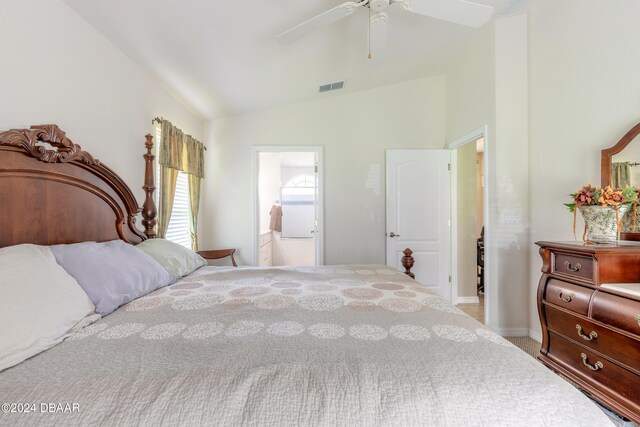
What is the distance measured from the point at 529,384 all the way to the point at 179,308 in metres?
1.28

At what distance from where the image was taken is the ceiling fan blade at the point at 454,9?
1557 millimetres

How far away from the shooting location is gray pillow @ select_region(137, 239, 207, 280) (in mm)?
1800

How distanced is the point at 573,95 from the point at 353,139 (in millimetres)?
2090

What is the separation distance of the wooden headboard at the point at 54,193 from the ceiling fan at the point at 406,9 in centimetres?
144

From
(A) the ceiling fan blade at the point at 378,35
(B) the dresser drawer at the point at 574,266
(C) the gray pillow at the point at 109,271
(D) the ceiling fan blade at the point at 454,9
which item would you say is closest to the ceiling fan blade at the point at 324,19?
(A) the ceiling fan blade at the point at 378,35

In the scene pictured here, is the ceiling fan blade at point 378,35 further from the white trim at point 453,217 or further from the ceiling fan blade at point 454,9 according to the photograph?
the white trim at point 453,217

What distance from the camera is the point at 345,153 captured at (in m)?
3.57

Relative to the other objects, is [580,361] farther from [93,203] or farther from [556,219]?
[93,203]

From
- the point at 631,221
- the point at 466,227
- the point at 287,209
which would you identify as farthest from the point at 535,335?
the point at 287,209

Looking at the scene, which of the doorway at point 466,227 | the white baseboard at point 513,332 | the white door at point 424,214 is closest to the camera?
the white baseboard at point 513,332

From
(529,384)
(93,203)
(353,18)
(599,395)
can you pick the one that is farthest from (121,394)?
(353,18)

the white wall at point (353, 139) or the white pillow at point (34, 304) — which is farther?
the white wall at point (353, 139)

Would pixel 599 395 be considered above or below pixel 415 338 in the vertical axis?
below

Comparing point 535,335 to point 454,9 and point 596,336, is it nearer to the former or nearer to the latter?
point 596,336
